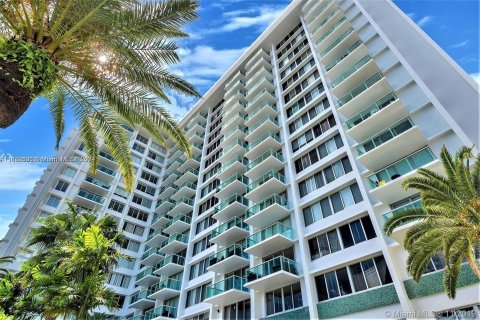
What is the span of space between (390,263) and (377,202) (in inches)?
169

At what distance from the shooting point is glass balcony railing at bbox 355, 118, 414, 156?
65.3 feet

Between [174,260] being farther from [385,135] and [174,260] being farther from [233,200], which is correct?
[385,135]

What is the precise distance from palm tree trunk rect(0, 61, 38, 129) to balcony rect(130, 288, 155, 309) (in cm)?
2983

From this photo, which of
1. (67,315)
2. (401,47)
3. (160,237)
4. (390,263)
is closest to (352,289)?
(390,263)

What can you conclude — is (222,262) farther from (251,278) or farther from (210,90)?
(210,90)

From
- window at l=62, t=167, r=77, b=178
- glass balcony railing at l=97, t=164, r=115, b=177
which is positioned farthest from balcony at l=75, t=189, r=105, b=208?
glass balcony railing at l=97, t=164, r=115, b=177

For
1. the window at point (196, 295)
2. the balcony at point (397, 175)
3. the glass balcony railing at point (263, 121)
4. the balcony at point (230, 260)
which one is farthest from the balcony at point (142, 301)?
the balcony at point (397, 175)

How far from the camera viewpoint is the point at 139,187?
150 feet

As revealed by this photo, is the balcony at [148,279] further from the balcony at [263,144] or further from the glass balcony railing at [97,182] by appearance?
the balcony at [263,144]

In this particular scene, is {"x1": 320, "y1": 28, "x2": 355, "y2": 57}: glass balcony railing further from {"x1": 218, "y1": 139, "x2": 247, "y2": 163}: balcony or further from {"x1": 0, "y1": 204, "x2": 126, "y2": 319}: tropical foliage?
{"x1": 0, "y1": 204, "x2": 126, "y2": 319}: tropical foliage

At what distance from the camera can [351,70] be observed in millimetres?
26703

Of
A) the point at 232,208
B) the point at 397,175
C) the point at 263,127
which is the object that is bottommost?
the point at 397,175

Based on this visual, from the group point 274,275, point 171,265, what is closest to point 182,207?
point 171,265

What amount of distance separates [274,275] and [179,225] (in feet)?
61.0
